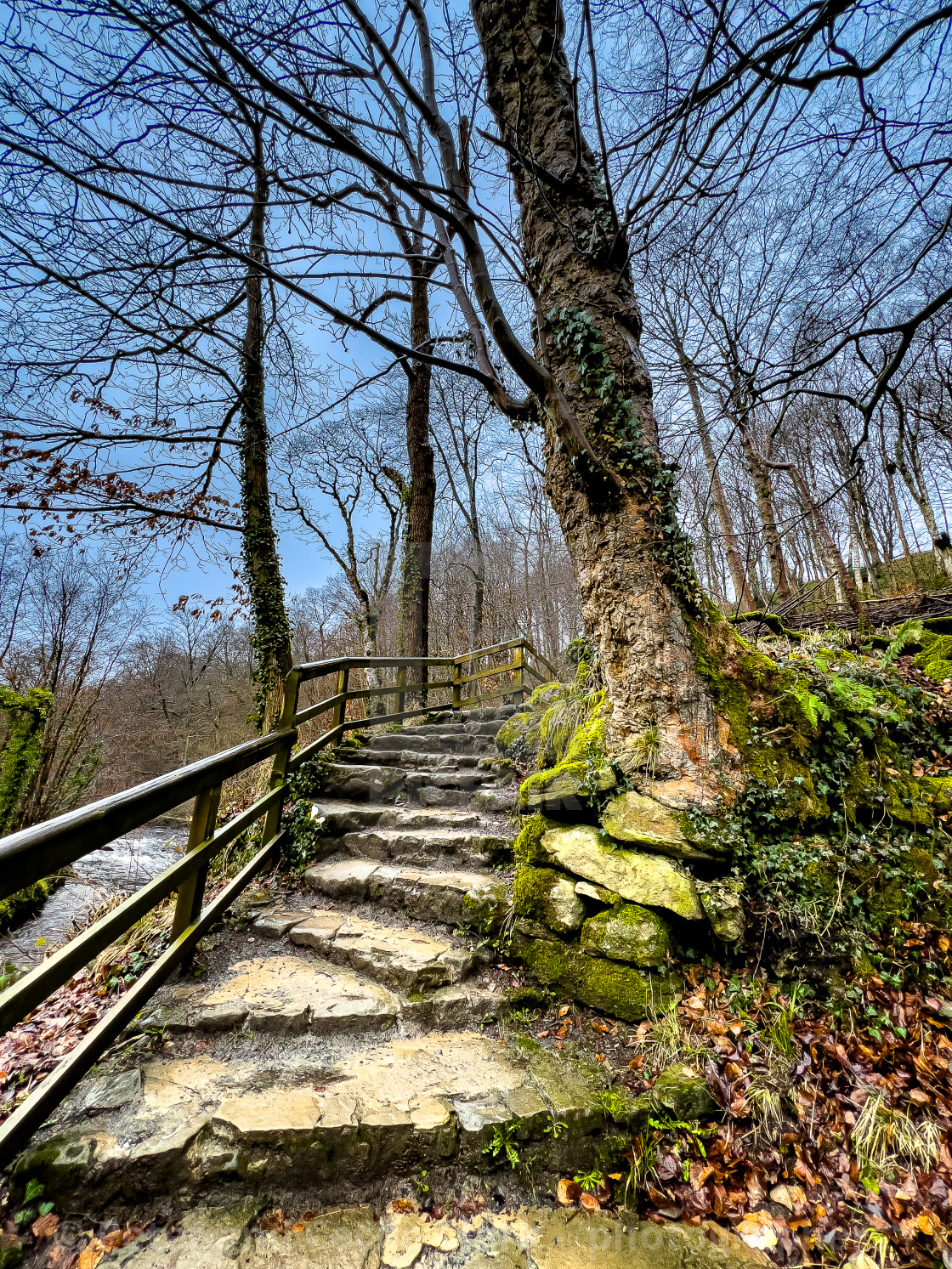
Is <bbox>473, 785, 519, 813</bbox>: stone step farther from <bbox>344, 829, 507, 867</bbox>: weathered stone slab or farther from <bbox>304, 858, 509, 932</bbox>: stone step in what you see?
<bbox>304, 858, 509, 932</bbox>: stone step

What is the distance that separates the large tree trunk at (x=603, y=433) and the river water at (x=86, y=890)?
13.2ft

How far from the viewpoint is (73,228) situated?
118 inches

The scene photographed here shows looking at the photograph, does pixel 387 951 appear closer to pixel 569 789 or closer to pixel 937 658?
pixel 569 789

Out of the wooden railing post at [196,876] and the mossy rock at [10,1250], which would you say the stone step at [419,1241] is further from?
the wooden railing post at [196,876]

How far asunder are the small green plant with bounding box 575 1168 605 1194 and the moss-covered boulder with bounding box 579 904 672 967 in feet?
2.56

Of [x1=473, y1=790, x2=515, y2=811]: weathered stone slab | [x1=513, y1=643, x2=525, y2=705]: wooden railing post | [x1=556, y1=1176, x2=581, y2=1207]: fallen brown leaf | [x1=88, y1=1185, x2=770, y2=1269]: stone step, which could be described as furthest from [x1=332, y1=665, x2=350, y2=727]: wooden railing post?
[x1=556, y1=1176, x2=581, y2=1207]: fallen brown leaf

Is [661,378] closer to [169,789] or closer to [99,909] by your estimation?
[169,789]

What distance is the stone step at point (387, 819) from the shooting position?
355 cm

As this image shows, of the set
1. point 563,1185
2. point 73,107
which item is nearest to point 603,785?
point 563,1185

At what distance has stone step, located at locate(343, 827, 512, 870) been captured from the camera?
3.15 m

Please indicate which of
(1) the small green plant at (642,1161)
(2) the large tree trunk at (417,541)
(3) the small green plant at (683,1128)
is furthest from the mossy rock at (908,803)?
(2) the large tree trunk at (417,541)

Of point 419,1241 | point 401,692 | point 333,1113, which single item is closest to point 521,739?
point 401,692

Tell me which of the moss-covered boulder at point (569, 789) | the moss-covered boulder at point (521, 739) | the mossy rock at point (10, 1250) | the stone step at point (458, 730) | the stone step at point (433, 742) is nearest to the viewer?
the mossy rock at point (10, 1250)

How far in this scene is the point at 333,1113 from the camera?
1.67 m
